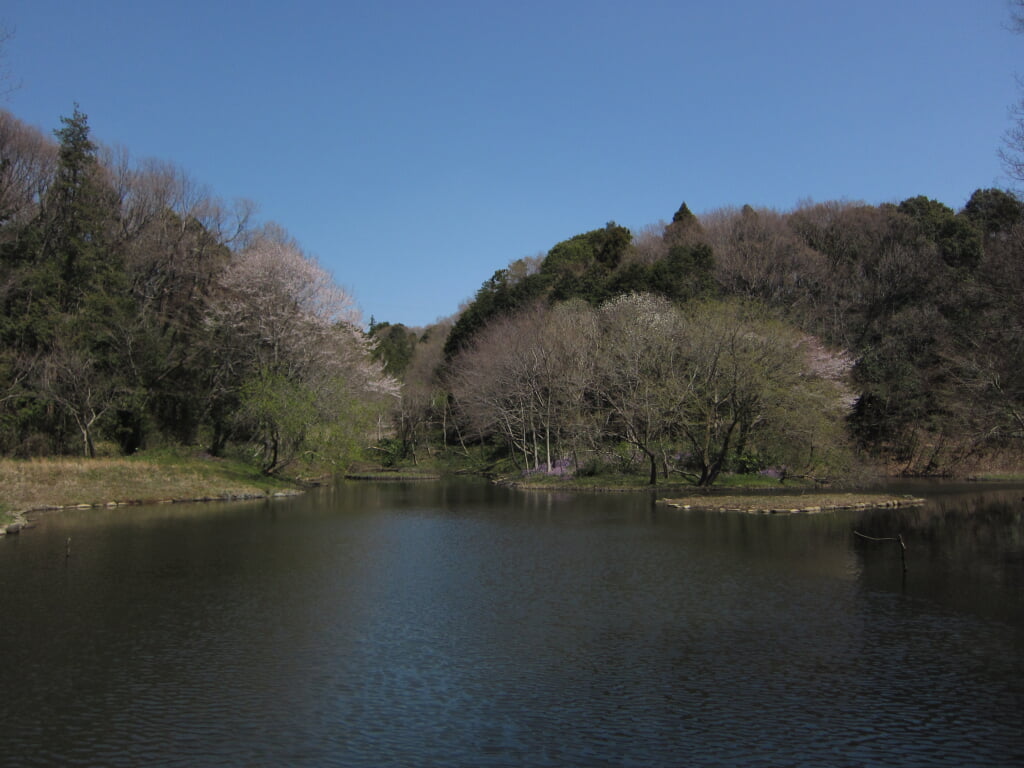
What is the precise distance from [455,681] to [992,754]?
721 cm

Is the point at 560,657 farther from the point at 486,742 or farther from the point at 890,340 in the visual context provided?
the point at 890,340

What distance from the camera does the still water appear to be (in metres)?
10.0

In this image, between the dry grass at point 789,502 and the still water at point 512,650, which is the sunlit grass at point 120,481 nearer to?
the still water at point 512,650

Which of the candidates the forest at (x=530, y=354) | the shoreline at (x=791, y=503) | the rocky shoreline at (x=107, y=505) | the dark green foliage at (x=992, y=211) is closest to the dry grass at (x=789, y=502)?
the shoreline at (x=791, y=503)

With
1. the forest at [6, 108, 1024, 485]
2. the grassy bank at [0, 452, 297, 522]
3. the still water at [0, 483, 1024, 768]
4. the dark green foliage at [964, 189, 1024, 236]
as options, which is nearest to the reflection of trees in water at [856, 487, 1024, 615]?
the still water at [0, 483, 1024, 768]

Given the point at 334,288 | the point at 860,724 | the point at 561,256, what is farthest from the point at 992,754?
the point at 561,256

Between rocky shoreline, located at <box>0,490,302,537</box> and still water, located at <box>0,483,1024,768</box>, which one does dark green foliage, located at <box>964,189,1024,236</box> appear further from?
rocky shoreline, located at <box>0,490,302,537</box>

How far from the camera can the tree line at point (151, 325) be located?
41.7m

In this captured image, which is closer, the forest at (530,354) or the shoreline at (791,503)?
the shoreline at (791,503)

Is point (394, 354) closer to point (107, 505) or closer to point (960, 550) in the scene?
point (107, 505)

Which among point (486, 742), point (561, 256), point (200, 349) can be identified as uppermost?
point (561, 256)

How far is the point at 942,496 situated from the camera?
129 feet

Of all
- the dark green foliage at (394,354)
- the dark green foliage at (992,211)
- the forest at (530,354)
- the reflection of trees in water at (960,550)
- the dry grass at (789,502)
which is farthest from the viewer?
the dark green foliage at (394,354)

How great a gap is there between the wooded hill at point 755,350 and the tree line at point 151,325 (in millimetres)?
12217
